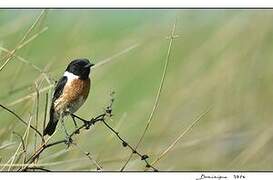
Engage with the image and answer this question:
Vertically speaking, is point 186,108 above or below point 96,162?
above

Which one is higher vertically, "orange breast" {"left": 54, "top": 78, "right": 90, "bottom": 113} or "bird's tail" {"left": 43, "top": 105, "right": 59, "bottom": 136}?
"orange breast" {"left": 54, "top": 78, "right": 90, "bottom": 113}

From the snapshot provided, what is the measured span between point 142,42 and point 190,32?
0.45ft

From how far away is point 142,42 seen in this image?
202 cm

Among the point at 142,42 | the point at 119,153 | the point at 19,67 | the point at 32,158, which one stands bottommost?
the point at 32,158

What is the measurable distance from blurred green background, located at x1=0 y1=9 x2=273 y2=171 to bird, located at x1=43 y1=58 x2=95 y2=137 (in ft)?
0.09

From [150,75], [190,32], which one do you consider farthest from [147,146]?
[190,32]

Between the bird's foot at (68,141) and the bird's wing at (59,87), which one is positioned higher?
the bird's wing at (59,87)

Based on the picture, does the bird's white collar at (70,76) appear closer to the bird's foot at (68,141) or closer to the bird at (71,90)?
the bird at (71,90)

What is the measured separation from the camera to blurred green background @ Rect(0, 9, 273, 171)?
1975mm

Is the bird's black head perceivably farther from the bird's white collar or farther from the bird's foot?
the bird's foot

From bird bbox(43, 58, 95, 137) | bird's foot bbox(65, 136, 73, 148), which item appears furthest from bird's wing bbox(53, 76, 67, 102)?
bird's foot bbox(65, 136, 73, 148)

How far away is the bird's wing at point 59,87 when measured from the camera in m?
1.92

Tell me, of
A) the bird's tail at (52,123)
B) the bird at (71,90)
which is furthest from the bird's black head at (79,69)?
the bird's tail at (52,123)
